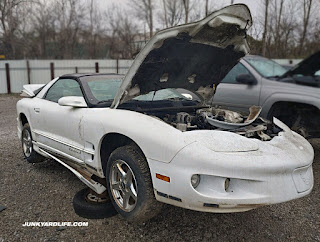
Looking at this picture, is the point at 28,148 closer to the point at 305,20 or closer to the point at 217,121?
the point at 217,121

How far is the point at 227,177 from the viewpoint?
6.49ft

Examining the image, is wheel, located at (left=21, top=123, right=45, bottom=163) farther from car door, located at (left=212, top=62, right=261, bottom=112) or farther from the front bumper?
car door, located at (left=212, top=62, right=261, bottom=112)

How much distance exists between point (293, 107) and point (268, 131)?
1.97 metres

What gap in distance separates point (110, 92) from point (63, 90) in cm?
81

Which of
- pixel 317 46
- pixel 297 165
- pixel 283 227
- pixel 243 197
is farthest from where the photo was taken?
pixel 283 227

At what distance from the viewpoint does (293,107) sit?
4457 millimetres

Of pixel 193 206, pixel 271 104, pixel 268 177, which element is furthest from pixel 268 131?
pixel 271 104

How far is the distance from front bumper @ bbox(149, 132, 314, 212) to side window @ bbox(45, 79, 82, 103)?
6.22ft

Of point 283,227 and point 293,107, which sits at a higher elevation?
point 293,107

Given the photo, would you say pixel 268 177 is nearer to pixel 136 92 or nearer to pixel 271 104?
pixel 136 92

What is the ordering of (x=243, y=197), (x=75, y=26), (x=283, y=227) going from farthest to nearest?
(x=75, y=26), (x=283, y=227), (x=243, y=197)

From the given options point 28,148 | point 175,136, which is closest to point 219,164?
point 175,136

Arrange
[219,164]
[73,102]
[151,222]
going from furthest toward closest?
[73,102] < [151,222] < [219,164]

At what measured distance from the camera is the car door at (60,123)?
3059 mm
